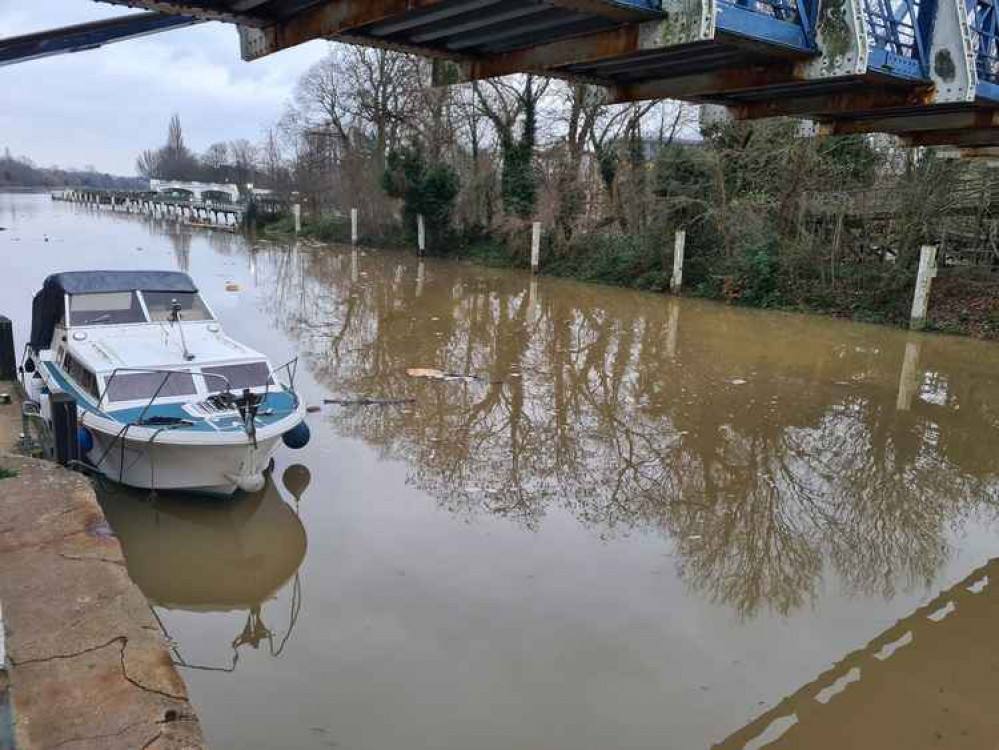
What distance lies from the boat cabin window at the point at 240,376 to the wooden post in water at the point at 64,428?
1.42 m

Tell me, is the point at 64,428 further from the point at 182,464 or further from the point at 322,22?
the point at 322,22

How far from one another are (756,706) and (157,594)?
4.73m

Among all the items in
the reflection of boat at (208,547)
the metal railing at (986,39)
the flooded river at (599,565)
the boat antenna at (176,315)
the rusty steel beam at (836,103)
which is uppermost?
the metal railing at (986,39)

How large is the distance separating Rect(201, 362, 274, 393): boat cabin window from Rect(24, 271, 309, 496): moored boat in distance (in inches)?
0.5

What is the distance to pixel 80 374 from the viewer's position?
850 cm

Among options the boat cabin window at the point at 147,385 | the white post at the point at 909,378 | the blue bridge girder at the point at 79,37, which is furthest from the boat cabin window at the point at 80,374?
the white post at the point at 909,378

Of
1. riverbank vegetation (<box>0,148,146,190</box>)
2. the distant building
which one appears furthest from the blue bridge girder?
riverbank vegetation (<box>0,148,146,190</box>)

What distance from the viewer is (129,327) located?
30.8 ft

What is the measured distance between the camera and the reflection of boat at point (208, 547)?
20.4 ft

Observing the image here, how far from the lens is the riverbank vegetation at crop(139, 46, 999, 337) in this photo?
19.5 m

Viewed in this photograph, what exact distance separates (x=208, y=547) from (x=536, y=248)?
23745 mm

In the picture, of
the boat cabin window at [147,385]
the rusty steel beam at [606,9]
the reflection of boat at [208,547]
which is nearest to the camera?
the rusty steel beam at [606,9]

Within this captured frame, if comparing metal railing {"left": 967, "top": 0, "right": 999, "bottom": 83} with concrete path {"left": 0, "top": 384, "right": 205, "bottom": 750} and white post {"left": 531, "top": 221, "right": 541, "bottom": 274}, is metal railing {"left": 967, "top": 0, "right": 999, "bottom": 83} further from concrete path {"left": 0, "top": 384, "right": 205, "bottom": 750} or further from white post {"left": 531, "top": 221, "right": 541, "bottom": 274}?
white post {"left": 531, "top": 221, "right": 541, "bottom": 274}

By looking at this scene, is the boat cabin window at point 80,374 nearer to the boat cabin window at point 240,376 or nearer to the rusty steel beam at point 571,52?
the boat cabin window at point 240,376
